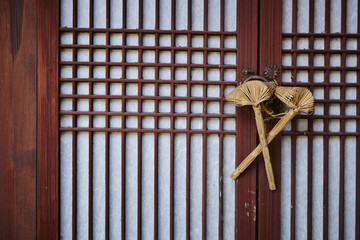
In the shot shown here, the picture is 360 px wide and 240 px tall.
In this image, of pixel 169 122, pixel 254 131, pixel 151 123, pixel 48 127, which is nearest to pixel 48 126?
pixel 48 127

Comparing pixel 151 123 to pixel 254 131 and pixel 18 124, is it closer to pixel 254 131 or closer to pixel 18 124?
pixel 254 131

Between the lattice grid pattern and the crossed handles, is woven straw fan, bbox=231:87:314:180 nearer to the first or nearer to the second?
the crossed handles

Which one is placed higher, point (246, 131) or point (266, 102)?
point (266, 102)

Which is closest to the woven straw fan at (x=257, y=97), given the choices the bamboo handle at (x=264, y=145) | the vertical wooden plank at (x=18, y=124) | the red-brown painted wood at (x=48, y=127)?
the bamboo handle at (x=264, y=145)

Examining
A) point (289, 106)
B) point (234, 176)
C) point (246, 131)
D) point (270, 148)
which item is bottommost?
point (234, 176)

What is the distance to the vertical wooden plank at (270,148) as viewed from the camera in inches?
64.3

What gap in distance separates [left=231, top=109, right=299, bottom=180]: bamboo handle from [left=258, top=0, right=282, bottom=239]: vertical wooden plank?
108mm

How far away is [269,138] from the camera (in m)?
1.55

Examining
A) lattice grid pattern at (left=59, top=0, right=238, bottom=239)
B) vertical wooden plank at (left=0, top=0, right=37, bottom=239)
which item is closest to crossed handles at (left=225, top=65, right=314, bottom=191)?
lattice grid pattern at (left=59, top=0, right=238, bottom=239)

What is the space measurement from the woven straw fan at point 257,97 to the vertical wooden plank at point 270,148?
11 cm

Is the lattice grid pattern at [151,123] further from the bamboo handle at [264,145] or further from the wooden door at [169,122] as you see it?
the bamboo handle at [264,145]

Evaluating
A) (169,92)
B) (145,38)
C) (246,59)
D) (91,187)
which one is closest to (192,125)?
(169,92)

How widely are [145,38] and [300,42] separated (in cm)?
113

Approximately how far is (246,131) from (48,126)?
1.40 meters
